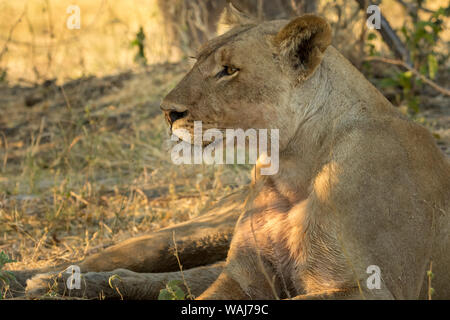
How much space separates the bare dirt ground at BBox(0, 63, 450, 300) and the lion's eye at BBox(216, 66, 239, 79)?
5.68 feet

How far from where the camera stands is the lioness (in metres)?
2.50

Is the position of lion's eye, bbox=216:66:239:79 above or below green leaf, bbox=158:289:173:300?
above

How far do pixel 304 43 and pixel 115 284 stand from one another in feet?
4.64

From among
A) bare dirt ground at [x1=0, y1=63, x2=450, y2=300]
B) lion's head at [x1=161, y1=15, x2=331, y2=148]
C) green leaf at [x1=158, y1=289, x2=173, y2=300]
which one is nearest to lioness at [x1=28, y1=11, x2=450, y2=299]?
lion's head at [x1=161, y1=15, x2=331, y2=148]

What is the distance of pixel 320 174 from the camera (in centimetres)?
265

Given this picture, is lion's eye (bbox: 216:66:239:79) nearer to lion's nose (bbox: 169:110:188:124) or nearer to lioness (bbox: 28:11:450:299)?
lioness (bbox: 28:11:450:299)

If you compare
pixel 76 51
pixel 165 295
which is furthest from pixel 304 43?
pixel 76 51

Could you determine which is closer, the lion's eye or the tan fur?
the tan fur

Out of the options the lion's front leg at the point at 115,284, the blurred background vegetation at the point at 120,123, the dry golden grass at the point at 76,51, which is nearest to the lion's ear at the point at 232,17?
the blurred background vegetation at the point at 120,123

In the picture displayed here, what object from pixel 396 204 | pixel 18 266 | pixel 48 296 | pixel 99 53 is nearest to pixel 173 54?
pixel 99 53

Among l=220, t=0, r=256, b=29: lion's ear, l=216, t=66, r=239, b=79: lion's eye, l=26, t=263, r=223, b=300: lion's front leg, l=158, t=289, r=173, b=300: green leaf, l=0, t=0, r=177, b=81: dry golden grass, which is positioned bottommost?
l=26, t=263, r=223, b=300: lion's front leg

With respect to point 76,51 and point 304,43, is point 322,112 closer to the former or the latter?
point 304,43
